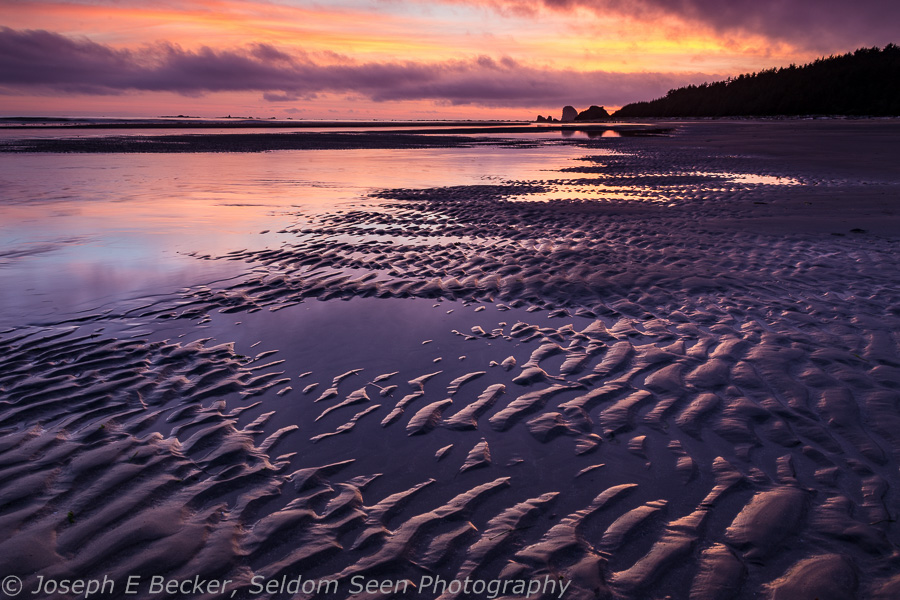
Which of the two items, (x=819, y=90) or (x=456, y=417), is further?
(x=819, y=90)

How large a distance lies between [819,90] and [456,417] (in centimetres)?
13829

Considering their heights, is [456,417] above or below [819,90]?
below

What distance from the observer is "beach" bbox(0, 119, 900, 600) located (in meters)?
2.83

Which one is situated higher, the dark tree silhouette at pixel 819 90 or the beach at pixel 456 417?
the dark tree silhouette at pixel 819 90

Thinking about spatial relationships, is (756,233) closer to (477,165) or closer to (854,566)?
(854,566)

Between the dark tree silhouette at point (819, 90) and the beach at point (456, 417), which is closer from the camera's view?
the beach at point (456, 417)

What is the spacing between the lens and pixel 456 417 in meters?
4.39

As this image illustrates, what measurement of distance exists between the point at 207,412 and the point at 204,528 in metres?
1.60

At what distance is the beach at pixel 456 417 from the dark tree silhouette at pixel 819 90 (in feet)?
363

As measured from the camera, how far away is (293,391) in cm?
487

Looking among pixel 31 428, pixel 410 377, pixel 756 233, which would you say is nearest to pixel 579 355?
pixel 410 377

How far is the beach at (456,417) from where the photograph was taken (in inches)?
111

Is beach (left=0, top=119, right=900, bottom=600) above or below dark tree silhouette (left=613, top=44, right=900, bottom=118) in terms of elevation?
below

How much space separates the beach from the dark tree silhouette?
110712 millimetres
